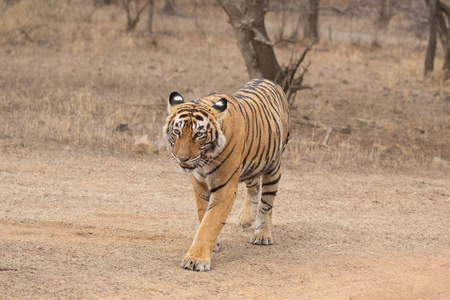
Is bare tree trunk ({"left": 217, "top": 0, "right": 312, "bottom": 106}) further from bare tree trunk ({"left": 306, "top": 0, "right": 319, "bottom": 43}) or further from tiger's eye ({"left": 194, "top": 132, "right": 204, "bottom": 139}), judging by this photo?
bare tree trunk ({"left": 306, "top": 0, "right": 319, "bottom": 43})

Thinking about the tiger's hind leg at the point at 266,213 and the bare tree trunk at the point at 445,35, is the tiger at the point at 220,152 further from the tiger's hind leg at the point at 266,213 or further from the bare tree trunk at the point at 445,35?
the bare tree trunk at the point at 445,35

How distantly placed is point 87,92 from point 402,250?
24.1ft

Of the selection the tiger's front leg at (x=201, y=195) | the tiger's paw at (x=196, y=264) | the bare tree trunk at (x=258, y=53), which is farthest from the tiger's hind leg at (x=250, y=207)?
the bare tree trunk at (x=258, y=53)

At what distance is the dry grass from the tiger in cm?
340

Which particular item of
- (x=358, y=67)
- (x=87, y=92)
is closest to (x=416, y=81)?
(x=358, y=67)

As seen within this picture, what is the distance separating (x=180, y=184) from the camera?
7316mm

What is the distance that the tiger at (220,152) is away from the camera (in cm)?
428

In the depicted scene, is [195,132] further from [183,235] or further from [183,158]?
[183,235]

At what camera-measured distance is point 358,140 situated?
1026 cm

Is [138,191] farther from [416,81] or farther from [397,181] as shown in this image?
[416,81]

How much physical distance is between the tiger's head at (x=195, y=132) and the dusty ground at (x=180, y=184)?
803 millimetres

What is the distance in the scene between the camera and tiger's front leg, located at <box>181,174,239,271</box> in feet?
14.5

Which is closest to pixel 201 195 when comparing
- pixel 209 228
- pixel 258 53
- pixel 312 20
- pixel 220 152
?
pixel 209 228

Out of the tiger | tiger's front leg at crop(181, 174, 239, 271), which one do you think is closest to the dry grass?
the tiger
